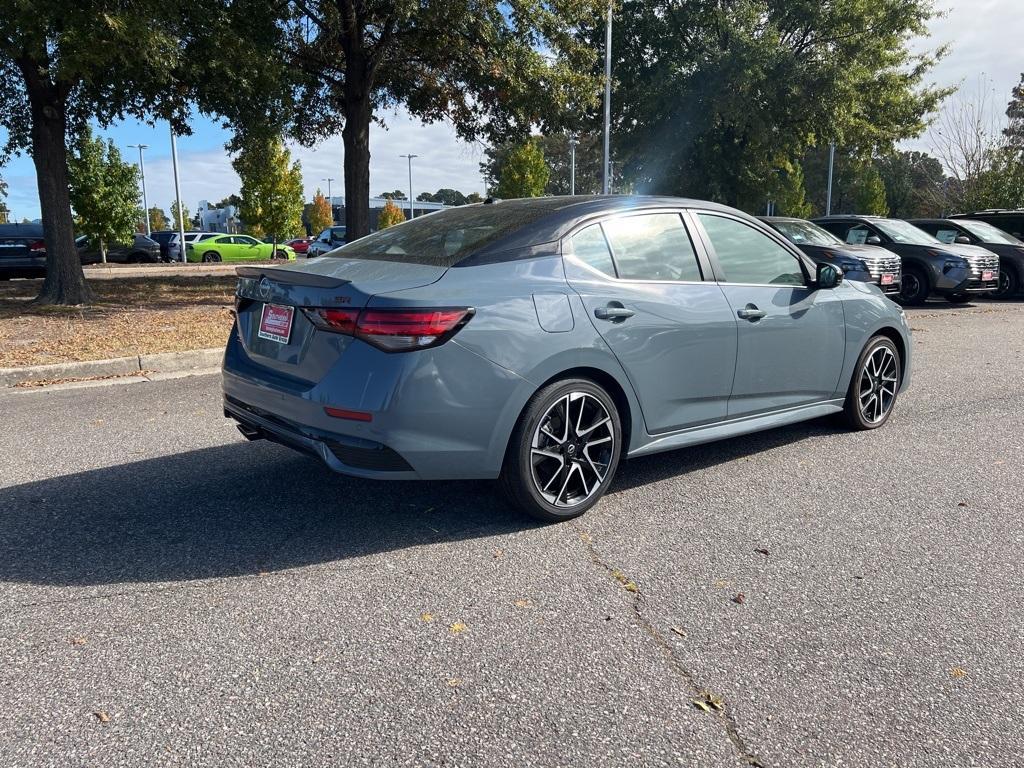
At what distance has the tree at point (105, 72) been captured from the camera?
9.40 meters

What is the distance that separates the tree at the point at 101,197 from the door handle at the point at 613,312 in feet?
99.7

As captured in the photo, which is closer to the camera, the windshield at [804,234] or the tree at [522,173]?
the windshield at [804,234]

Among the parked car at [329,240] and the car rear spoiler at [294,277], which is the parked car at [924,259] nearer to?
the car rear spoiler at [294,277]

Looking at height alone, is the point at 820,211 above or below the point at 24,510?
above

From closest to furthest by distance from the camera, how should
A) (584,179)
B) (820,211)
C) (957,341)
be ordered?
(957,341)
(584,179)
(820,211)

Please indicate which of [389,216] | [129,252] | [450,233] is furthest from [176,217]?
[450,233]

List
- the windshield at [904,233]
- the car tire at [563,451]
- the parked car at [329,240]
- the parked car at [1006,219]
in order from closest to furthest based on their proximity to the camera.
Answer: the car tire at [563,451] < the windshield at [904,233] < the parked car at [1006,219] < the parked car at [329,240]

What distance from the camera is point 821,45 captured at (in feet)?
77.6

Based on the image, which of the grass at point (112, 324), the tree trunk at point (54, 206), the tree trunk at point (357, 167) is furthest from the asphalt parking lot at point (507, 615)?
the tree trunk at point (357, 167)

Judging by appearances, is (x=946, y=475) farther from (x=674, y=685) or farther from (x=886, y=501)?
(x=674, y=685)

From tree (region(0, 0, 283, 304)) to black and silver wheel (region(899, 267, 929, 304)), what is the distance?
456 inches

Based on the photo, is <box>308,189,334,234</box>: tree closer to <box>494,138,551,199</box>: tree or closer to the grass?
<box>494,138,551,199</box>: tree

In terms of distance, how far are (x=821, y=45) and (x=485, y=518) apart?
24084 millimetres

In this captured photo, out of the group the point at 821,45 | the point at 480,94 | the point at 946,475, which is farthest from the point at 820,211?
the point at 946,475
